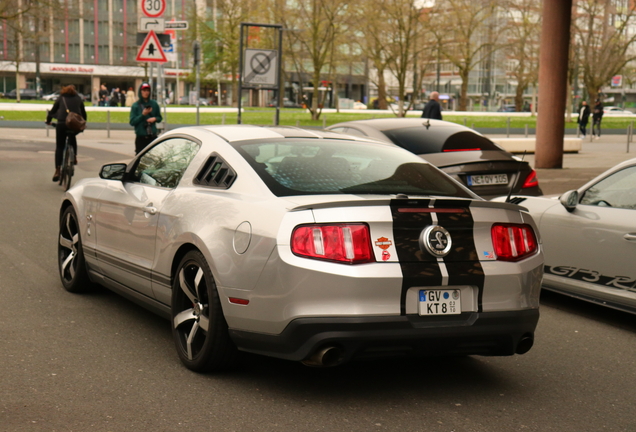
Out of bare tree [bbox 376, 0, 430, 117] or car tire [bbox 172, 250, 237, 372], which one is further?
bare tree [bbox 376, 0, 430, 117]

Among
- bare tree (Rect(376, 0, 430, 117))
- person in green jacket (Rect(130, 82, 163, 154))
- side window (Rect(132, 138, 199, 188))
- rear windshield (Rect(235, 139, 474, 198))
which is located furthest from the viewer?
bare tree (Rect(376, 0, 430, 117))

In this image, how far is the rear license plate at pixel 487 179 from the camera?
10.2 m

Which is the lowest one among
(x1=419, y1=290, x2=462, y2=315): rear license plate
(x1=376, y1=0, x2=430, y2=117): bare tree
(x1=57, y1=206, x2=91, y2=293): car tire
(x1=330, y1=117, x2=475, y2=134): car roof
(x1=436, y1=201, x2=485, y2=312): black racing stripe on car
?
(x1=57, y1=206, x2=91, y2=293): car tire

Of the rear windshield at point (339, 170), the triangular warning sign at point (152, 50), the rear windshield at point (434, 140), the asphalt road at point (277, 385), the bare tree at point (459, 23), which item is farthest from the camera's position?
the bare tree at point (459, 23)

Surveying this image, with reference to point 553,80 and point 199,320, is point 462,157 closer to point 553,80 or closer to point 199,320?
point 199,320

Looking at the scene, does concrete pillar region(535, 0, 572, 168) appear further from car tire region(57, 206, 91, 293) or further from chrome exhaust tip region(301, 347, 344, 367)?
chrome exhaust tip region(301, 347, 344, 367)

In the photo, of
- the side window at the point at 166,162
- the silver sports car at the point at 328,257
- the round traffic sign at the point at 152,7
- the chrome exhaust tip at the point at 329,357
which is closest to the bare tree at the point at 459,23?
the round traffic sign at the point at 152,7

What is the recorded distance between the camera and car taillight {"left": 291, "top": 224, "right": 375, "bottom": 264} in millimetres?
4207

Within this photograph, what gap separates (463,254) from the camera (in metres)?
4.43

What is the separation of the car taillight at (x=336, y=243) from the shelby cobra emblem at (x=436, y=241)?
11.4 inches

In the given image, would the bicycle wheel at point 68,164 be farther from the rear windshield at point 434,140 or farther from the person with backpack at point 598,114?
the person with backpack at point 598,114

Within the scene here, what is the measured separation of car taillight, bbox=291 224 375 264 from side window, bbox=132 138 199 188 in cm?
156

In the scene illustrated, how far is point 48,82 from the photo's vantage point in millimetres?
105812

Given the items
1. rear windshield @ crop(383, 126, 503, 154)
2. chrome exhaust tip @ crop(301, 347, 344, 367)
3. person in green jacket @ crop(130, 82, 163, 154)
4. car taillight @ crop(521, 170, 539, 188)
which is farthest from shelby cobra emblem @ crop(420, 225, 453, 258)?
person in green jacket @ crop(130, 82, 163, 154)
